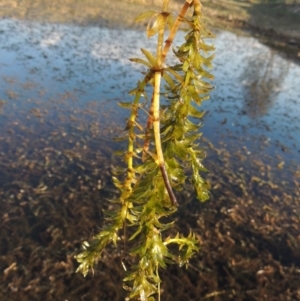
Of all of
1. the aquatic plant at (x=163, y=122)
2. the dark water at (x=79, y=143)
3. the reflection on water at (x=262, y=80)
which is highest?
the aquatic plant at (x=163, y=122)

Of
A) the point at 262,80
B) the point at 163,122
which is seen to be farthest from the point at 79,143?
the point at 262,80

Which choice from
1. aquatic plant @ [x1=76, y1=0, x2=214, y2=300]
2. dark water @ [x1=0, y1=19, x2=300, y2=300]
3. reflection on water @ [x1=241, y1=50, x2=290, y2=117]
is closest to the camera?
aquatic plant @ [x1=76, y1=0, x2=214, y2=300]

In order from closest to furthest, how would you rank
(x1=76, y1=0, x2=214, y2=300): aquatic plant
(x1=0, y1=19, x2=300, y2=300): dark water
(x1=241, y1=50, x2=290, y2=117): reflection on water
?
(x1=76, y1=0, x2=214, y2=300): aquatic plant < (x1=0, y1=19, x2=300, y2=300): dark water < (x1=241, y1=50, x2=290, y2=117): reflection on water

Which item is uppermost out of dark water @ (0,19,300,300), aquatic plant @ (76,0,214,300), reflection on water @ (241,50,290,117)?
aquatic plant @ (76,0,214,300)

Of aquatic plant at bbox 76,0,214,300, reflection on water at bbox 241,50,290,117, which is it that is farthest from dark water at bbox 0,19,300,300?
aquatic plant at bbox 76,0,214,300

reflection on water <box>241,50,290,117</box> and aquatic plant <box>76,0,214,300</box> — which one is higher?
aquatic plant <box>76,0,214,300</box>

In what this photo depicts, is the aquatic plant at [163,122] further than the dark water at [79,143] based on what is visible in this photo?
No

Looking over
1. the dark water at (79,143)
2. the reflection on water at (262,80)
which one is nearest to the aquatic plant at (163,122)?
the dark water at (79,143)

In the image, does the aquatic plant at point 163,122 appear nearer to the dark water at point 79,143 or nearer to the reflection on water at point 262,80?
the dark water at point 79,143

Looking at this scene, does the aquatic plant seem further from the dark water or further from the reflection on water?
the reflection on water

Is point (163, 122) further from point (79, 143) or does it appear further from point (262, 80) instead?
point (262, 80)
